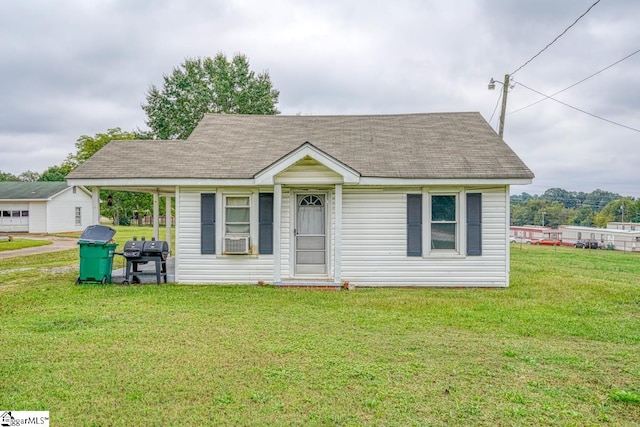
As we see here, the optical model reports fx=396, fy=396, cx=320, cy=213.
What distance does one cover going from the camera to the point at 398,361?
166 inches

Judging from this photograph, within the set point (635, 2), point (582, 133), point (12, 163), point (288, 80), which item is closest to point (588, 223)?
point (582, 133)

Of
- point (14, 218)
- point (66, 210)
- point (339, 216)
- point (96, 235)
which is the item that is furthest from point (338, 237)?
point (14, 218)

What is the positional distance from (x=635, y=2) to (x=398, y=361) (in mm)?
11042

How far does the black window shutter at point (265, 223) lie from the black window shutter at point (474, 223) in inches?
174

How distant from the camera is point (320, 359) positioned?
13.9 feet

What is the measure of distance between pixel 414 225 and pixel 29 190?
3036 cm

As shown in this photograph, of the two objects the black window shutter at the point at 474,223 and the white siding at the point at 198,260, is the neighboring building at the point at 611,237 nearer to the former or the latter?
the black window shutter at the point at 474,223

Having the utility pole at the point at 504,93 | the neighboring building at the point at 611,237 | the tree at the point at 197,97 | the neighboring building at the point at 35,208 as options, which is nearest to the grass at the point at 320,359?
the utility pole at the point at 504,93

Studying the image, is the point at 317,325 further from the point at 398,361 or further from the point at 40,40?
the point at 40,40

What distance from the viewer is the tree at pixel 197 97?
90.3 feet

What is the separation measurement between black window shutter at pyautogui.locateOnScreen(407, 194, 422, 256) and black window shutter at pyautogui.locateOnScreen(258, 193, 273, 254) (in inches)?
123

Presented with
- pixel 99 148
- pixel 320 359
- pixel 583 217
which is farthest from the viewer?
pixel 583 217

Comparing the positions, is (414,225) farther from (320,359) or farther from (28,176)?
(28,176)

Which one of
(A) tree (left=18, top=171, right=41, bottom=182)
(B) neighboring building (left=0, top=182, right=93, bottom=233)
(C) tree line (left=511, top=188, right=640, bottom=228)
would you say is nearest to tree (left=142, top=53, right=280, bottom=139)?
(B) neighboring building (left=0, top=182, right=93, bottom=233)
